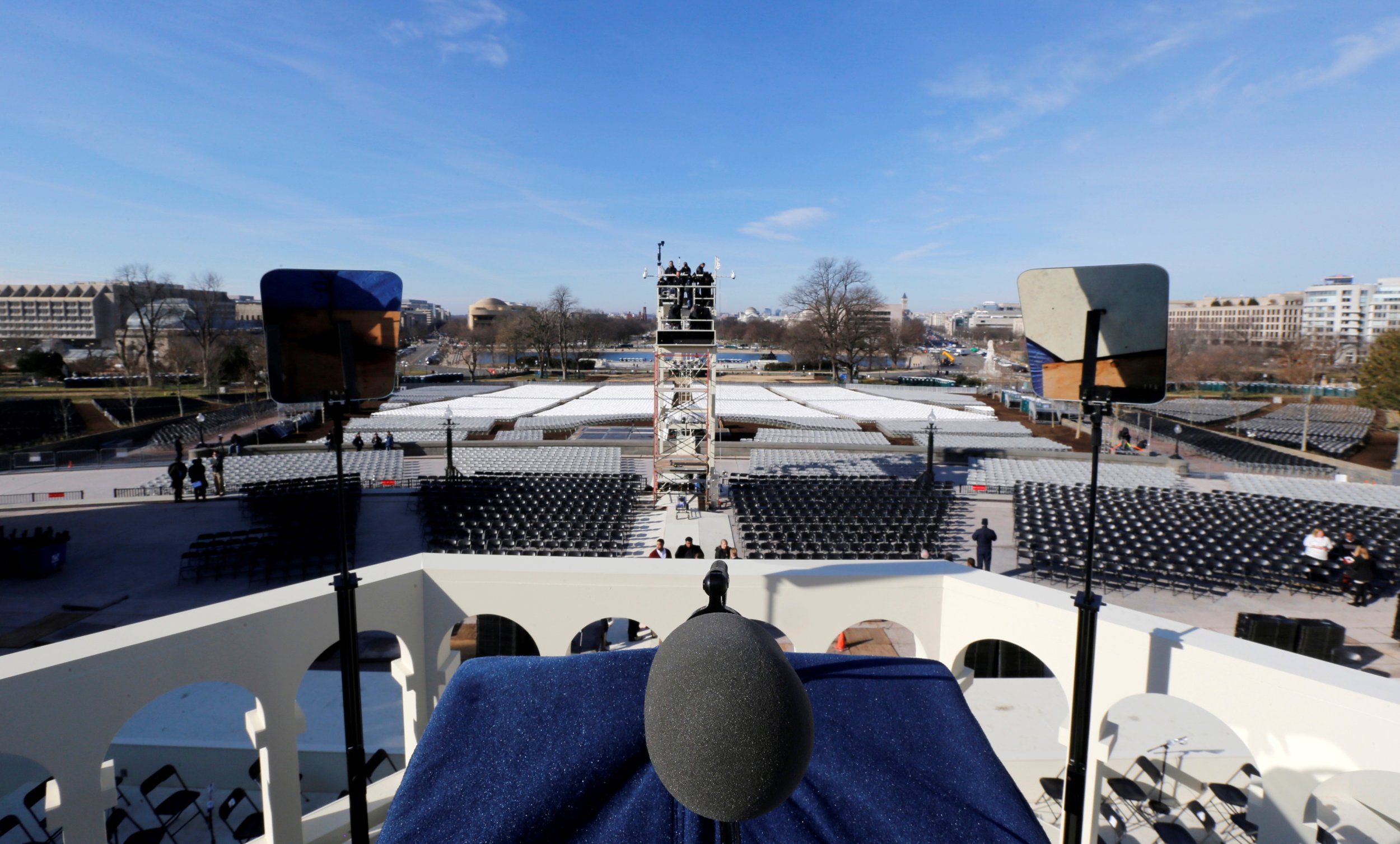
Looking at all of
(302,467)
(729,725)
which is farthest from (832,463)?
(729,725)

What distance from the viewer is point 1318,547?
539 inches

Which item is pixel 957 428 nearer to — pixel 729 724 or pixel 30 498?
pixel 729 724

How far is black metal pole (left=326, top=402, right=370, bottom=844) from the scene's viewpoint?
12.1 feet

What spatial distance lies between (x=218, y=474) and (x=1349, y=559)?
95.2 feet

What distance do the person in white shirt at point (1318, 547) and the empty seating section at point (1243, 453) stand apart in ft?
47.1

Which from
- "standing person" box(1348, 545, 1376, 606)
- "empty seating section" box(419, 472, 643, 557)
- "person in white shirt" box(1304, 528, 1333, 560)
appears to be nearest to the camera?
"standing person" box(1348, 545, 1376, 606)

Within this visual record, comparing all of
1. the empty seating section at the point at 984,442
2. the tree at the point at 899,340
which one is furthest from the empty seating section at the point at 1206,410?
the tree at the point at 899,340

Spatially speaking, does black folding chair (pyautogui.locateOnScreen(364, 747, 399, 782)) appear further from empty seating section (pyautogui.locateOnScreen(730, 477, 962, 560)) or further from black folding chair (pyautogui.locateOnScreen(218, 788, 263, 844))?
empty seating section (pyautogui.locateOnScreen(730, 477, 962, 560))

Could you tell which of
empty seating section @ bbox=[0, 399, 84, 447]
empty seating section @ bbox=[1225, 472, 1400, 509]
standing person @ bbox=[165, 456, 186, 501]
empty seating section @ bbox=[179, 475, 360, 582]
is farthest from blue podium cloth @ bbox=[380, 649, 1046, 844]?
empty seating section @ bbox=[0, 399, 84, 447]

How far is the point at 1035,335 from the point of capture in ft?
13.2

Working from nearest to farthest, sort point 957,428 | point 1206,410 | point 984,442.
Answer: point 984,442 < point 957,428 < point 1206,410

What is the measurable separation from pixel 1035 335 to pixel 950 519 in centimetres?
1634

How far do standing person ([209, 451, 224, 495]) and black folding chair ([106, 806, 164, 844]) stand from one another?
685 inches

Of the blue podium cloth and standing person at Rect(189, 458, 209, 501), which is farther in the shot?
standing person at Rect(189, 458, 209, 501)
